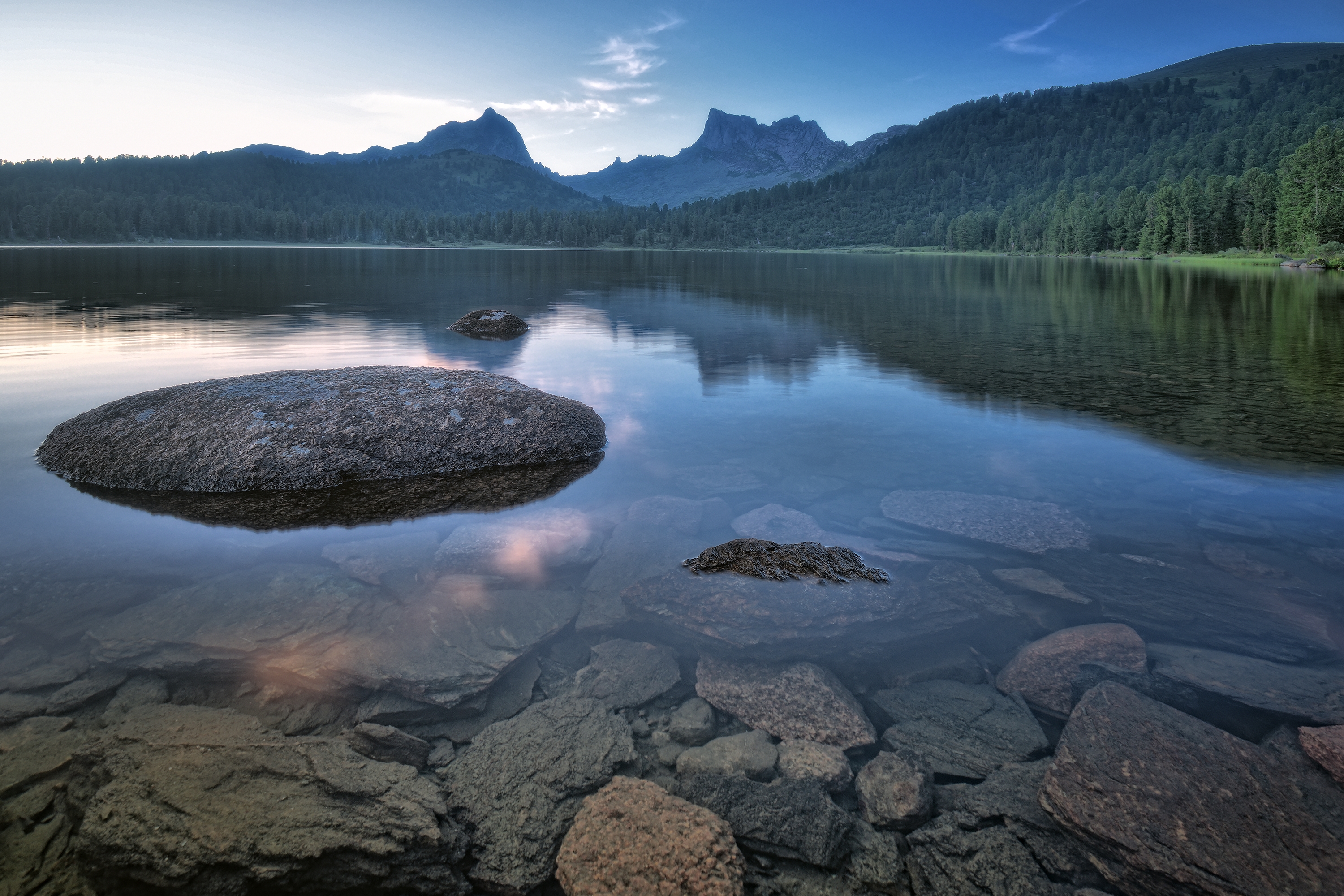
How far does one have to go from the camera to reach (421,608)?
602 cm

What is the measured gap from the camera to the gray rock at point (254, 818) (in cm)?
350

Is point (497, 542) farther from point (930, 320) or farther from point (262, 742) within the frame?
point (930, 320)

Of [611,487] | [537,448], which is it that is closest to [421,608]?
[611,487]

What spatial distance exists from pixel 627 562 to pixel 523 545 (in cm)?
111

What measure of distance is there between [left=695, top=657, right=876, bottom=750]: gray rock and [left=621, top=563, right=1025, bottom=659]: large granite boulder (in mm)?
242

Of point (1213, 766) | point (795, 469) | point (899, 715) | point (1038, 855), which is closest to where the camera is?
point (1038, 855)

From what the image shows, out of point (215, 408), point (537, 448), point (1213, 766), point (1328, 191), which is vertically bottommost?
point (1213, 766)

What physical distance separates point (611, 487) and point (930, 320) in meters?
23.9

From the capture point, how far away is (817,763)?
4.42 m

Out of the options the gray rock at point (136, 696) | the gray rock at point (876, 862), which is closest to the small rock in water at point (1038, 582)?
the gray rock at point (876, 862)

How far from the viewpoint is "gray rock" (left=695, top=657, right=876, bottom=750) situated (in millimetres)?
4711

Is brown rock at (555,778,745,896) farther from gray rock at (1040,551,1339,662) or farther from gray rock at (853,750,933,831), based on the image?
gray rock at (1040,551,1339,662)

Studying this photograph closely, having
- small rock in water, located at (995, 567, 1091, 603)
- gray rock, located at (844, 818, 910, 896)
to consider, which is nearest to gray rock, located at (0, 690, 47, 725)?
gray rock, located at (844, 818, 910, 896)

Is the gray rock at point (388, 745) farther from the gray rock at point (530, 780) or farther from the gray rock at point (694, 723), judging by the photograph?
the gray rock at point (694, 723)
